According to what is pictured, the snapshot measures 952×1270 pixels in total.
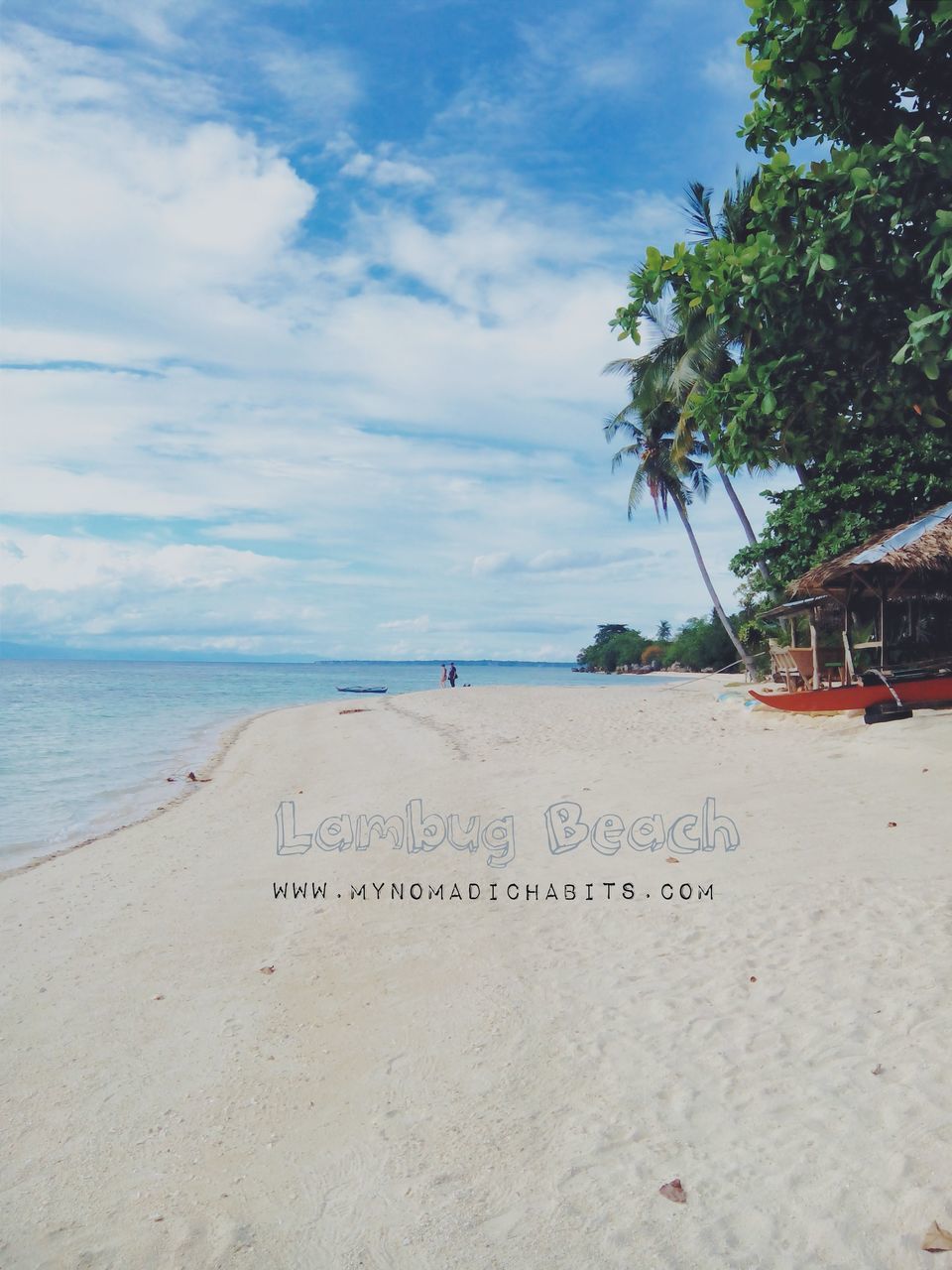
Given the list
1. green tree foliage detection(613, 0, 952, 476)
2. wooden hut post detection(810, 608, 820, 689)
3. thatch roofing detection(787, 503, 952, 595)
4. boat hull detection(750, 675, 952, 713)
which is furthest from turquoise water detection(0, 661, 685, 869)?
wooden hut post detection(810, 608, 820, 689)

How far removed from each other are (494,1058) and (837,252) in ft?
13.6

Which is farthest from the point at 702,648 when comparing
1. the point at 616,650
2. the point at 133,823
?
the point at 133,823

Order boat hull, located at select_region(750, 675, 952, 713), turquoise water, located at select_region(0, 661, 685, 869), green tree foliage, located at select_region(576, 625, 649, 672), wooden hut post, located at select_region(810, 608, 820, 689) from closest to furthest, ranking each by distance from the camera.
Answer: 1. turquoise water, located at select_region(0, 661, 685, 869)
2. boat hull, located at select_region(750, 675, 952, 713)
3. wooden hut post, located at select_region(810, 608, 820, 689)
4. green tree foliage, located at select_region(576, 625, 649, 672)

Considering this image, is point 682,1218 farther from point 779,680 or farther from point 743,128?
point 779,680

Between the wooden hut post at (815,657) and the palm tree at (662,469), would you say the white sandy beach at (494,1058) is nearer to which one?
the wooden hut post at (815,657)

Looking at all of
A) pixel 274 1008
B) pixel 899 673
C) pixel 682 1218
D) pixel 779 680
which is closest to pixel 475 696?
pixel 779 680

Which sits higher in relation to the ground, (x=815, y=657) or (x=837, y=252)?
(x=837, y=252)

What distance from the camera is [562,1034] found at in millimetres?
3965

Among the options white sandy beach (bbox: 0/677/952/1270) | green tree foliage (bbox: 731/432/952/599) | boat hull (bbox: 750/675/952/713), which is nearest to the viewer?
white sandy beach (bbox: 0/677/952/1270)

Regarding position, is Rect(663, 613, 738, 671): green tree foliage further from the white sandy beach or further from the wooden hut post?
the white sandy beach

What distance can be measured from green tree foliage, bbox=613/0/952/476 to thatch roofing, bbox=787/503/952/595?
32.1ft

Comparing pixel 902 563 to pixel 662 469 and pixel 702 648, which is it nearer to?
pixel 662 469

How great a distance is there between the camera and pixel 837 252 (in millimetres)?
4070

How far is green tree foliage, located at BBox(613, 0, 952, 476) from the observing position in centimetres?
369
